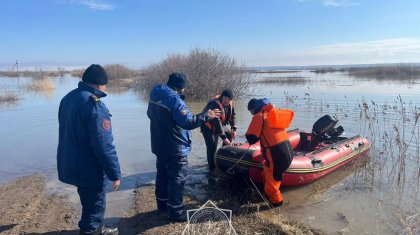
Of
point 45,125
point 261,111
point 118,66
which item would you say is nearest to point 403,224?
point 261,111

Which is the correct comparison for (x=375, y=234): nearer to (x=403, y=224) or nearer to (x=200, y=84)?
(x=403, y=224)

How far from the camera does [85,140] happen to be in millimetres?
3281

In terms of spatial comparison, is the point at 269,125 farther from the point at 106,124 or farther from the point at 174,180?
the point at 106,124

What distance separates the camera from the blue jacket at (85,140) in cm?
320

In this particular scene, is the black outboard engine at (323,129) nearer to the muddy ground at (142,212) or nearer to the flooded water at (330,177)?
the flooded water at (330,177)

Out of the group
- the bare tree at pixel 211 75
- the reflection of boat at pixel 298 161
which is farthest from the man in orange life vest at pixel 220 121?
the bare tree at pixel 211 75

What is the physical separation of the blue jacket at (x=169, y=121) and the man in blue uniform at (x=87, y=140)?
0.72m

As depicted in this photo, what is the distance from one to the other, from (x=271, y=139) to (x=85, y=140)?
2.40 meters

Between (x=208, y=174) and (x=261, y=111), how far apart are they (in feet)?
6.54

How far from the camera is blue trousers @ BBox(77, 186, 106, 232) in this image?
3.45 metres

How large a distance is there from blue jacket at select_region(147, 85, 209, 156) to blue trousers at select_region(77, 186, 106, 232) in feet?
2.82

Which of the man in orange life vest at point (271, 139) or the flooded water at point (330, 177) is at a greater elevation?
the man in orange life vest at point (271, 139)

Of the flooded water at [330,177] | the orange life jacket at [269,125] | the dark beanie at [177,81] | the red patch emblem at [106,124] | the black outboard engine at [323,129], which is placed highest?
the dark beanie at [177,81]

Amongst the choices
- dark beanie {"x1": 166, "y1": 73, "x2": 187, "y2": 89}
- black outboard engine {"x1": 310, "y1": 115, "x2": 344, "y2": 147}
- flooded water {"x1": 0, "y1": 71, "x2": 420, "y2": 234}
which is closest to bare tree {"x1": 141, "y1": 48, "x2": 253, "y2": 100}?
flooded water {"x1": 0, "y1": 71, "x2": 420, "y2": 234}
